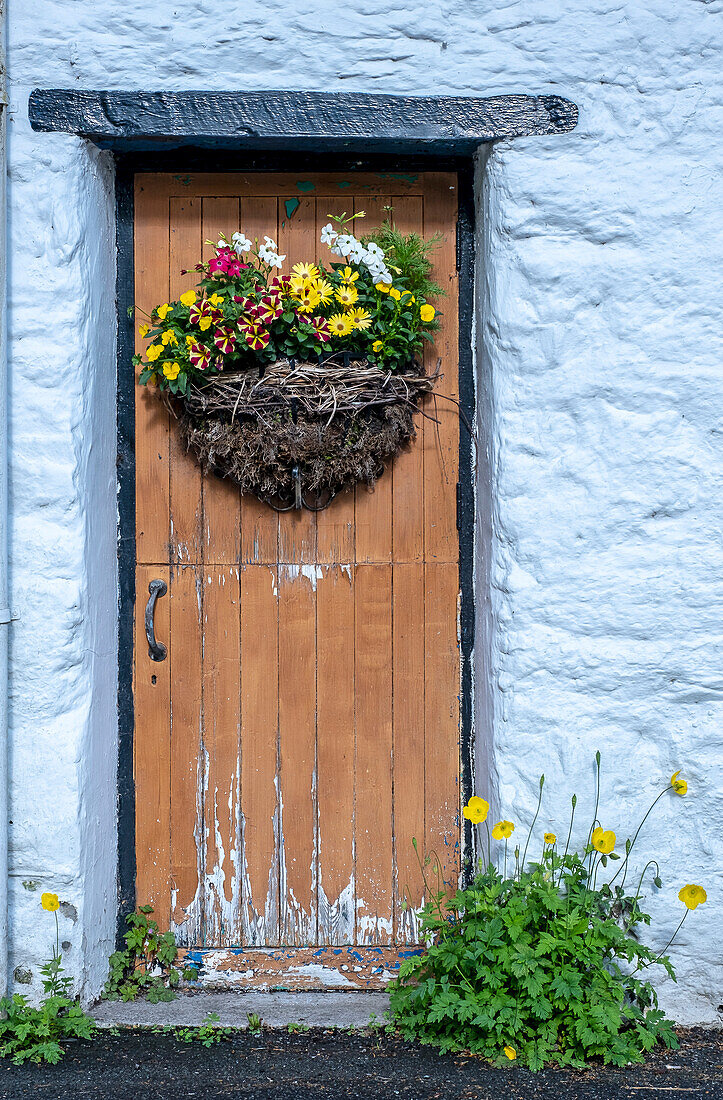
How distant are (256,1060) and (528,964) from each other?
0.80 meters

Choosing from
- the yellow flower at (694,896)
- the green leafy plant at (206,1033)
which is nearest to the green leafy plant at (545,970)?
the yellow flower at (694,896)

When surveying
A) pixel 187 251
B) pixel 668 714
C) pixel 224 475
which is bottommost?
pixel 668 714

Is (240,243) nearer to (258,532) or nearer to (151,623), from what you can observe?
(258,532)

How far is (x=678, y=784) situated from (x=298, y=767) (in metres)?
1.16

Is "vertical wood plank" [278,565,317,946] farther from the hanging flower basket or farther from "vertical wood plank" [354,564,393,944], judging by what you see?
the hanging flower basket

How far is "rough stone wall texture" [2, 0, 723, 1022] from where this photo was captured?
229 centimetres

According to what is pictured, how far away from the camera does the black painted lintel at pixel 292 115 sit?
2307 millimetres

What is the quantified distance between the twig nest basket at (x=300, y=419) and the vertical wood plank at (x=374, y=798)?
393mm

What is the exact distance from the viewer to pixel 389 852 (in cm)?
258

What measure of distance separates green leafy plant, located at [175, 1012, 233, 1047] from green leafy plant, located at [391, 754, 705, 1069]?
0.50 metres

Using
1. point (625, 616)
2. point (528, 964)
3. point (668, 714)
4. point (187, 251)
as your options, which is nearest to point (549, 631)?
point (625, 616)

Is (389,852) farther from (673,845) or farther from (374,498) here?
(374,498)

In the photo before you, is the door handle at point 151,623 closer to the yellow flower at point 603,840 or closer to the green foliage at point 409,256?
the green foliage at point 409,256

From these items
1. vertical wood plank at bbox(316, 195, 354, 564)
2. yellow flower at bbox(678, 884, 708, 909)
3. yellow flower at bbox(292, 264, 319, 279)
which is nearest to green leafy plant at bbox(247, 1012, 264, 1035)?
yellow flower at bbox(678, 884, 708, 909)
